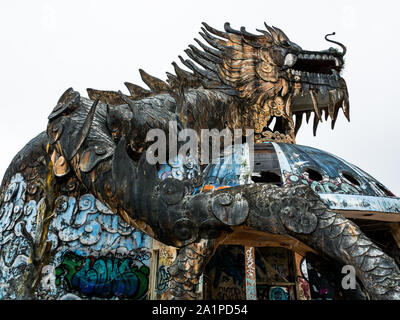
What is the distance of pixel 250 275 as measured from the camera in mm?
8312

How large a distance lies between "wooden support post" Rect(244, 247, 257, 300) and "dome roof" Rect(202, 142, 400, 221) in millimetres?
1834

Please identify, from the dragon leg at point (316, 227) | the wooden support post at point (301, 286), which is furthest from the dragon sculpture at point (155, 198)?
the wooden support post at point (301, 286)

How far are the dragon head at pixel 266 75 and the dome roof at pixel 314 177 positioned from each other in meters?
1.40

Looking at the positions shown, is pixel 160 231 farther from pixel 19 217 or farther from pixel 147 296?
pixel 19 217

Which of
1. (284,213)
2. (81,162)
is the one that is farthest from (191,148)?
(284,213)

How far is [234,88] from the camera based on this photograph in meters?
9.45

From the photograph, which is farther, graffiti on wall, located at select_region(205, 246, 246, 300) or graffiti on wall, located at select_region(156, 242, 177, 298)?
graffiti on wall, located at select_region(205, 246, 246, 300)

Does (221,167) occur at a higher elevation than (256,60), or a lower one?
lower

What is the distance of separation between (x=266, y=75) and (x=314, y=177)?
328cm

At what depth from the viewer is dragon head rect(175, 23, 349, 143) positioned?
957 cm

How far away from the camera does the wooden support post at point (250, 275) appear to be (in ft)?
26.6

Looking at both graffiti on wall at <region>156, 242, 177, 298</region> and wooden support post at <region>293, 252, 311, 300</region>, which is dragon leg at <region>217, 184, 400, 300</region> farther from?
wooden support post at <region>293, 252, 311, 300</region>

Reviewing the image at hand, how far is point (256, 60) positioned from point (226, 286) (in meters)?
5.38

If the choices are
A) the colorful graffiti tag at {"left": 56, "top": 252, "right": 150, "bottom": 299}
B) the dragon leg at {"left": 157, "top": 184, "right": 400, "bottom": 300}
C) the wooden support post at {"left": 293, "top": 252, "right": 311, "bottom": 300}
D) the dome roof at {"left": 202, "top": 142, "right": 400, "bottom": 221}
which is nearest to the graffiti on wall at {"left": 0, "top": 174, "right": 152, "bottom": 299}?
the colorful graffiti tag at {"left": 56, "top": 252, "right": 150, "bottom": 299}
